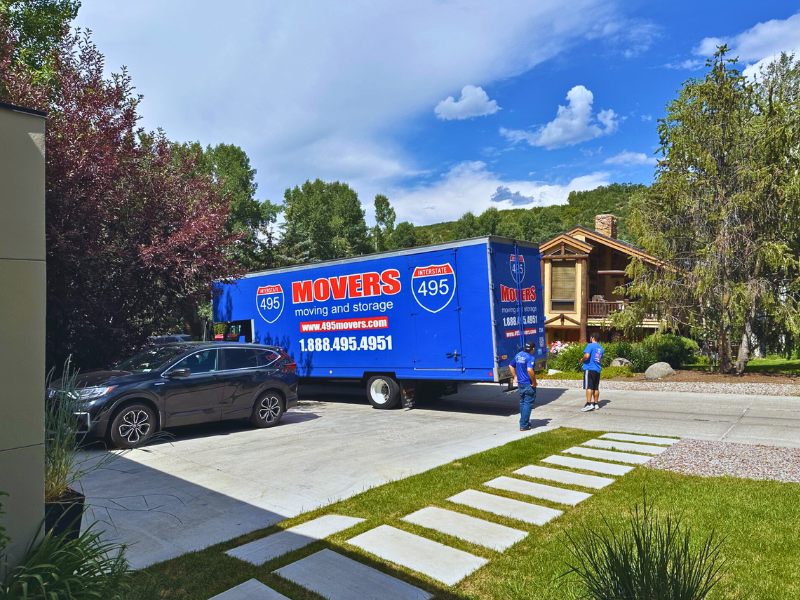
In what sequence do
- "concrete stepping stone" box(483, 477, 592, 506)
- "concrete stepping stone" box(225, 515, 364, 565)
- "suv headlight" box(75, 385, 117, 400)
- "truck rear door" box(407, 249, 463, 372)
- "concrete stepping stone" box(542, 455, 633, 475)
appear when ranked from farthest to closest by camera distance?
"truck rear door" box(407, 249, 463, 372)
"suv headlight" box(75, 385, 117, 400)
"concrete stepping stone" box(542, 455, 633, 475)
"concrete stepping stone" box(483, 477, 592, 506)
"concrete stepping stone" box(225, 515, 364, 565)

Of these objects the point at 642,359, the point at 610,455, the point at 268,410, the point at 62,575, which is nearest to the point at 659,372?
→ the point at 642,359

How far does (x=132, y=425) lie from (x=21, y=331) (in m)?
6.52

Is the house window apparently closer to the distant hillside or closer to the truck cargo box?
the truck cargo box

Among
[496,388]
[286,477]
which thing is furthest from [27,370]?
[496,388]

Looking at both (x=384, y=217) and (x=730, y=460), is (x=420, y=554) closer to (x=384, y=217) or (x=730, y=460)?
(x=730, y=460)

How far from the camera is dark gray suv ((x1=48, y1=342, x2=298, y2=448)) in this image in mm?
8812

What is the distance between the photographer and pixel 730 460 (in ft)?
26.2

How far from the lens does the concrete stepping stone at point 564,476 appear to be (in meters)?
6.82

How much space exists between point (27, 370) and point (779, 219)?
1988 cm

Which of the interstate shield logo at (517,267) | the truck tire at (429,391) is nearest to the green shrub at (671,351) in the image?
the interstate shield logo at (517,267)

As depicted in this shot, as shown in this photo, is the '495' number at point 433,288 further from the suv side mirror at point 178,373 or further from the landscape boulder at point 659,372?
the landscape boulder at point 659,372

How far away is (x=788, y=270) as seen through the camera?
17.4 meters

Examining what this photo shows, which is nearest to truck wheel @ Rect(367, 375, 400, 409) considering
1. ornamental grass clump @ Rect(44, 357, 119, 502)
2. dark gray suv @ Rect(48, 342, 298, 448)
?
dark gray suv @ Rect(48, 342, 298, 448)

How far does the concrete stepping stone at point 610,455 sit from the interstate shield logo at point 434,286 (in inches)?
171
